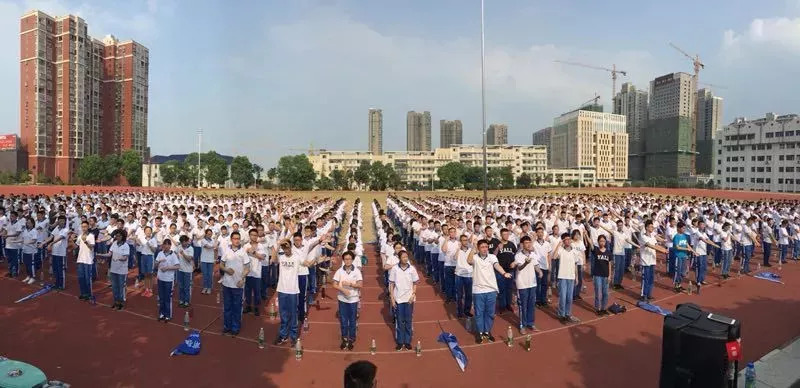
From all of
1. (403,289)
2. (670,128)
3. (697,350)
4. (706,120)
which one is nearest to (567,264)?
(403,289)

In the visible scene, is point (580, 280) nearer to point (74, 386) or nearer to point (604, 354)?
point (604, 354)

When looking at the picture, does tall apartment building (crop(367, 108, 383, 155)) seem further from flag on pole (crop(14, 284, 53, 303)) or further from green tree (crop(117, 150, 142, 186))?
flag on pole (crop(14, 284, 53, 303))

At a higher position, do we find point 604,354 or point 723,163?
point 723,163

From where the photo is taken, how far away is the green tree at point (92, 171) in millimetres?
68500

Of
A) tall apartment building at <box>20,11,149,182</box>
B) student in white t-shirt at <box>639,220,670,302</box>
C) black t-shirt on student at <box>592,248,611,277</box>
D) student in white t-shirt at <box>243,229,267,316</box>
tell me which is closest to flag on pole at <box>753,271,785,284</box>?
student in white t-shirt at <box>639,220,670,302</box>

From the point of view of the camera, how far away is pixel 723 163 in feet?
258

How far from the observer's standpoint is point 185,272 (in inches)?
376

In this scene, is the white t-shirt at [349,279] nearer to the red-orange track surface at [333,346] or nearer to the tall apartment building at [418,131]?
the red-orange track surface at [333,346]

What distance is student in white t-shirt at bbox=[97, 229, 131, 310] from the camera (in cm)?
902

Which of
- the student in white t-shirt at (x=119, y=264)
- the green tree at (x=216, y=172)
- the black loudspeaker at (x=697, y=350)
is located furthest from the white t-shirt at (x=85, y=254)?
the green tree at (x=216, y=172)

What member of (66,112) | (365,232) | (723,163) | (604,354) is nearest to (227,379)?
(604,354)

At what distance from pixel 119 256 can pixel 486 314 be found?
7263mm

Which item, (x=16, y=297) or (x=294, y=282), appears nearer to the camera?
(x=294, y=282)

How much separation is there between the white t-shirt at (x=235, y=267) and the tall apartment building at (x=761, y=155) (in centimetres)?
8525
